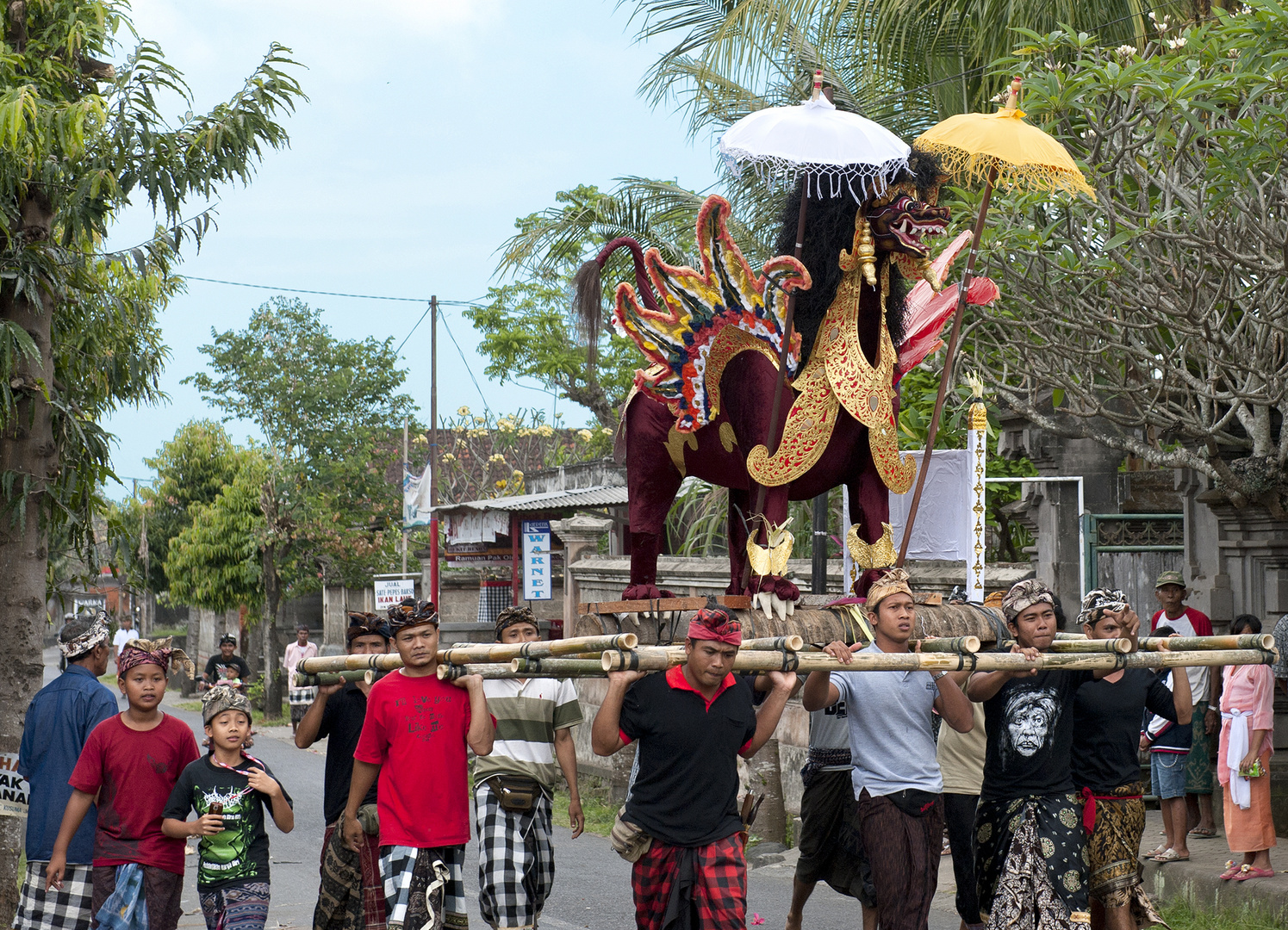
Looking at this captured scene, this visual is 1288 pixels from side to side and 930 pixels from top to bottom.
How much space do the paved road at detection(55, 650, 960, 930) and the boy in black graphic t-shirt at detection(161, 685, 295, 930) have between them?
2696 mm

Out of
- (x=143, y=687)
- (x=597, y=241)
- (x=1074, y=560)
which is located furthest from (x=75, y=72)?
(x=597, y=241)

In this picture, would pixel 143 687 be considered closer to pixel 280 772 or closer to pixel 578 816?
pixel 578 816

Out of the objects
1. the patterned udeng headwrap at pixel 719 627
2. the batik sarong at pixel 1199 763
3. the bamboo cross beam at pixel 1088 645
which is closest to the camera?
the patterned udeng headwrap at pixel 719 627

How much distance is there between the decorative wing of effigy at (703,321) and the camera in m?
6.04

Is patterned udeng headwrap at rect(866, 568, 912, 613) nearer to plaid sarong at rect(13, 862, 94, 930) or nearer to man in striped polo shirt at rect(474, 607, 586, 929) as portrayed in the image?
man in striped polo shirt at rect(474, 607, 586, 929)

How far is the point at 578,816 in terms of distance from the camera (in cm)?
592

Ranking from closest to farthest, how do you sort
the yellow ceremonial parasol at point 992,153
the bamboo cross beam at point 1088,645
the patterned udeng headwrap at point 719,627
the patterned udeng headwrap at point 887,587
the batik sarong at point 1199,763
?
the patterned udeng headwrap at point 719,627, the bamboo cross beam at point 1088,645, the patterned udeng headwrap at point 887,587, the yellow ceremonial parasol at point 992,153, the batik sarong at point 1199,763

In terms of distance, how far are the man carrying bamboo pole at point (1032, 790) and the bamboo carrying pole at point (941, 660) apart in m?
0.28

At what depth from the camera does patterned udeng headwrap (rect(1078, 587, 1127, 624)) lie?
5.71 metres

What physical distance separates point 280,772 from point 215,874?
414 inches

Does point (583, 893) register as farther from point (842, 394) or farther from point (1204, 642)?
point (1204, 642)

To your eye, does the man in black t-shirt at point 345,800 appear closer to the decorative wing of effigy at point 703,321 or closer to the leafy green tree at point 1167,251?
the decorative wing of effigy at point 703,321

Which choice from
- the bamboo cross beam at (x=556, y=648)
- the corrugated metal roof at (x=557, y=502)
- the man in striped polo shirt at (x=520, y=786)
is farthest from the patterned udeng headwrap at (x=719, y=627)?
the corrugated metal roof at (x=557, y=502)

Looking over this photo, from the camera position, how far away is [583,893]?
8.81 meters
